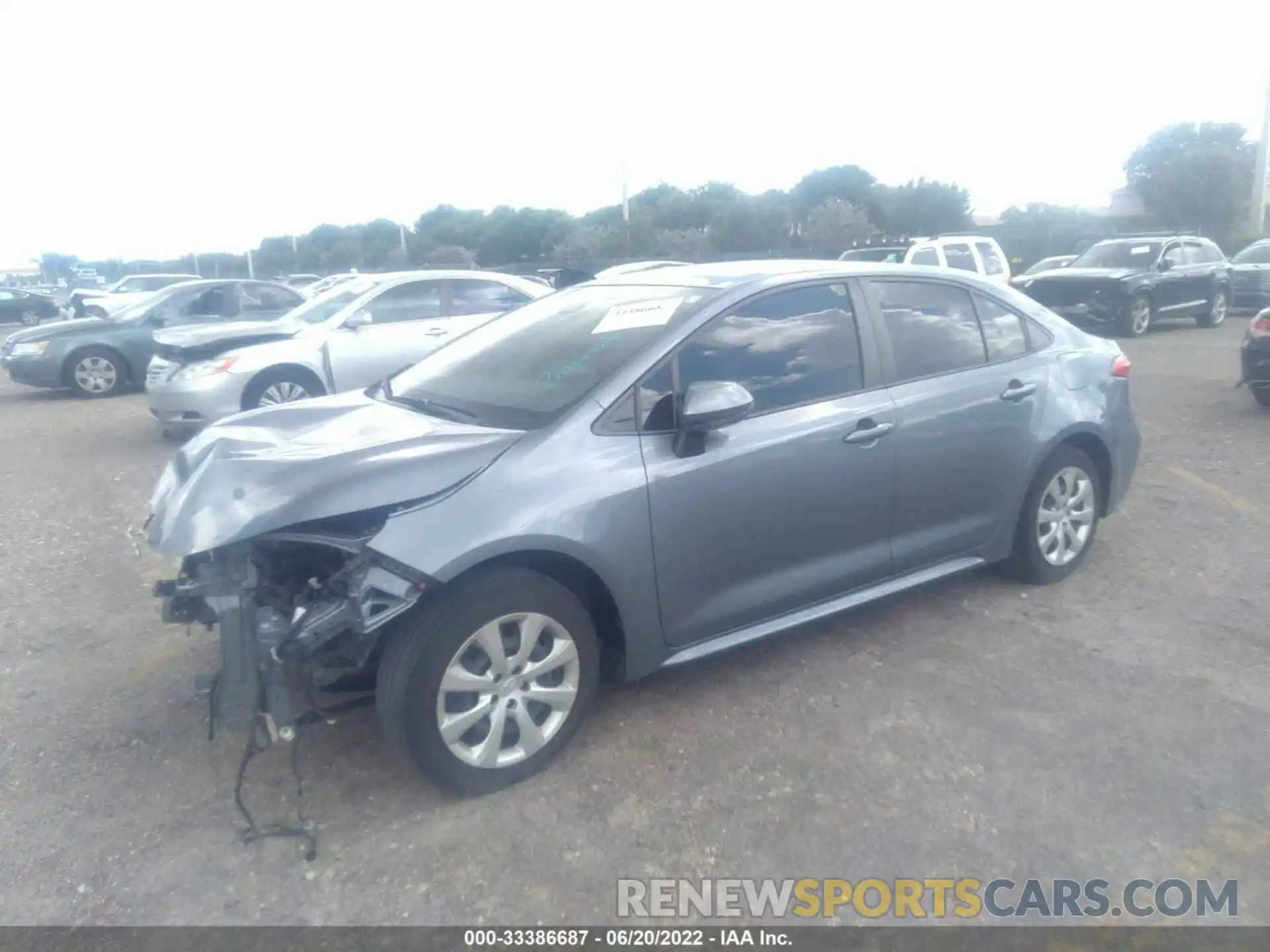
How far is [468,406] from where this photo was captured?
4.00 m

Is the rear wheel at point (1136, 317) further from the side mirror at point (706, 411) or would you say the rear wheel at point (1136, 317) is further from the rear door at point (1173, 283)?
the side mirror at point (706, 411)

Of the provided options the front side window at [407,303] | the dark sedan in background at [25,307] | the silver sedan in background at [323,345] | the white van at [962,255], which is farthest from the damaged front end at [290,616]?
the dark sedan in background at [25,307]

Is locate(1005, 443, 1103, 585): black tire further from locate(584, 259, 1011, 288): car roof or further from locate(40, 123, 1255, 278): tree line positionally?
locate(40, 123, 1255, 278): tree line

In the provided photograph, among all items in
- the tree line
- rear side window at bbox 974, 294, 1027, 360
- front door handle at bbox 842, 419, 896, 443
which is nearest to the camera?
front door handle at bbox 842, 419, 896, 443

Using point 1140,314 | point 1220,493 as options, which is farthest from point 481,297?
point 1140,314

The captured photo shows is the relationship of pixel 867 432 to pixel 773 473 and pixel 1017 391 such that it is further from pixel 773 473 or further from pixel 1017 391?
pixel 1017 391

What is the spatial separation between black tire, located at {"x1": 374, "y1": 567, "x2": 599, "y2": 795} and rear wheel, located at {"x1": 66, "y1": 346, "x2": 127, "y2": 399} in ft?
38.9

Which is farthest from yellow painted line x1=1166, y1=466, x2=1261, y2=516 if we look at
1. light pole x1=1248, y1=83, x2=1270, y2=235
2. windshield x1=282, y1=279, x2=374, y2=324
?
light pole x1=1248, y1=83, x2=1270, y2=235

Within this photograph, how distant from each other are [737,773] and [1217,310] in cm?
1852

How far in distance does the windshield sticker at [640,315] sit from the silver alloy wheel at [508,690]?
1270mm

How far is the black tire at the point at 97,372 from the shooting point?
43.1 feet

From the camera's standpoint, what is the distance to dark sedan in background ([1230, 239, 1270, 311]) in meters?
19.2
